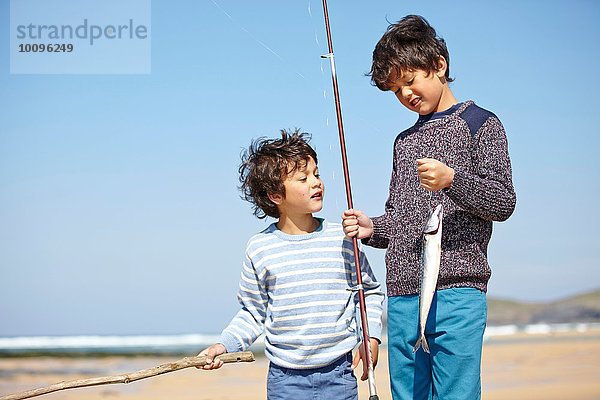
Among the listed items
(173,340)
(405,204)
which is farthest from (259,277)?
(173,340)

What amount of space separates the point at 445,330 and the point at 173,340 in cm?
1518

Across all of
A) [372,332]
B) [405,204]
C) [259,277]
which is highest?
[405,204]

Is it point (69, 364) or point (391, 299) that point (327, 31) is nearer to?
point (391, 299)

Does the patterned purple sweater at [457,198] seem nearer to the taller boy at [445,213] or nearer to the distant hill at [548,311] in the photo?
the taller boy at [445,213]

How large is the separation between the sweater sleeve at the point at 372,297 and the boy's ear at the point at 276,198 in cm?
36

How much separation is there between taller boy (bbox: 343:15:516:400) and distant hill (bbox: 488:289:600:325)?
1655 cm

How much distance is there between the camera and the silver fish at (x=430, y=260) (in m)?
2.91

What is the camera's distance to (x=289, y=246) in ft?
11.4

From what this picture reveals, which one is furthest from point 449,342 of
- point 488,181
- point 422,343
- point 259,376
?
point 259,376

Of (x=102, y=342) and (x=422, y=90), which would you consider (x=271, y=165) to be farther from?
(x=102, y=342)

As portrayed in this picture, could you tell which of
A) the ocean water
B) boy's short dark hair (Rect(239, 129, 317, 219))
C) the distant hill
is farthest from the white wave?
boy's short dark hair (Rect(239, 129, 317, 219))

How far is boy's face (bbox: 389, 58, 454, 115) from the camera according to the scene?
126 inches

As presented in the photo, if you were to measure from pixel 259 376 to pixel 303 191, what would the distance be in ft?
26.3

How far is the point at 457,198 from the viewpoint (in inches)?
115
